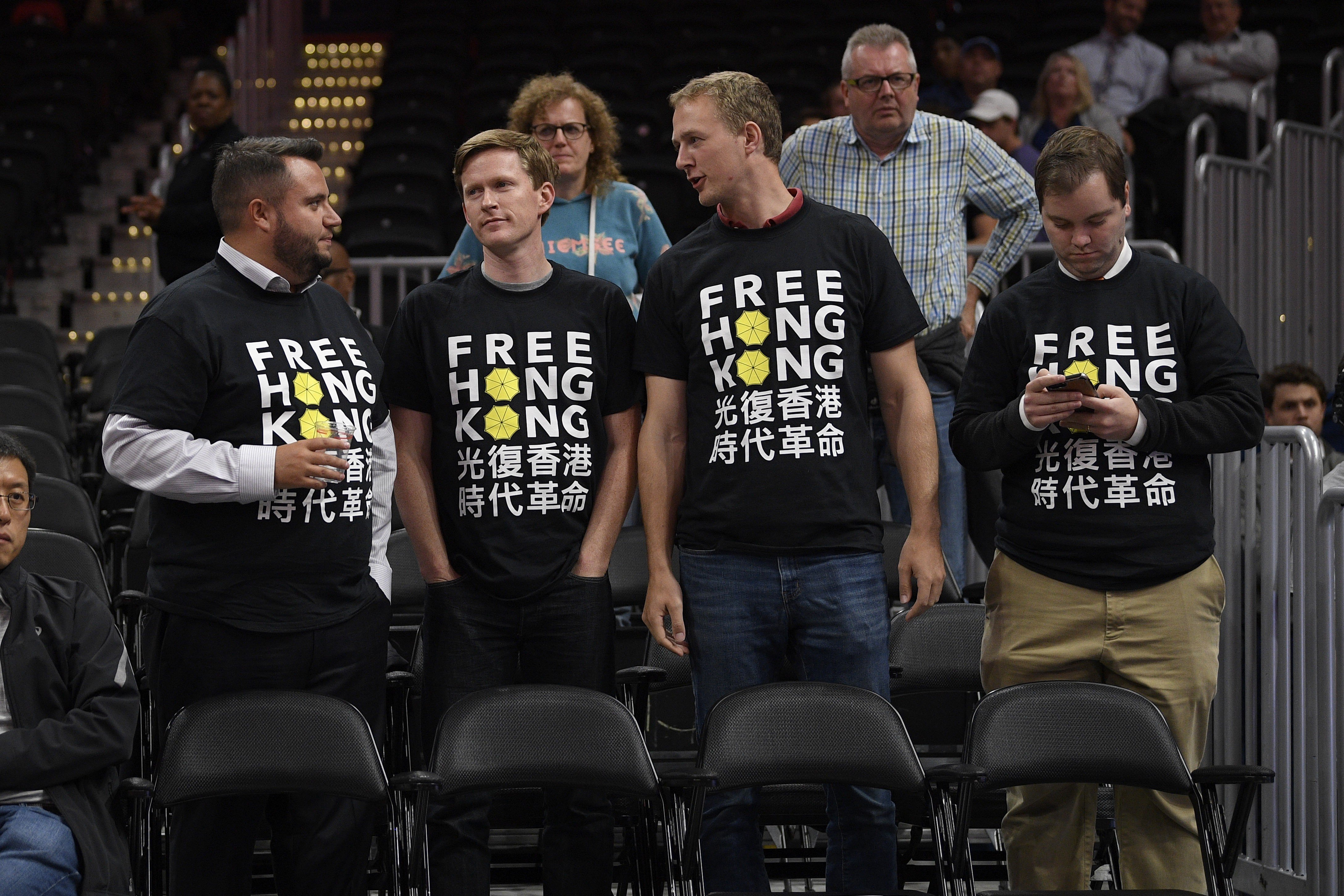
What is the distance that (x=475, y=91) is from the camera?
9906 millimetres

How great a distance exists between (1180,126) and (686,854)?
5.34 meters

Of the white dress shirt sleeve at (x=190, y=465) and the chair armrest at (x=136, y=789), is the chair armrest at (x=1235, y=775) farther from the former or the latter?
the chair armrest at (x=136, y=789)

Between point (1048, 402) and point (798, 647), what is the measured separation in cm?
69

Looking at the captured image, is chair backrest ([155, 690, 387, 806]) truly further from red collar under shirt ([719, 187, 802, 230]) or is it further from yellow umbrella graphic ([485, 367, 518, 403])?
red collar under shirt ([719, 187, 802, 230])

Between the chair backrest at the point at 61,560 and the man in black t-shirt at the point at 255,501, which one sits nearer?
the man in black t-shirt at the point at 255,501

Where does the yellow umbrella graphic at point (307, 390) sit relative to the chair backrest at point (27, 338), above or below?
below

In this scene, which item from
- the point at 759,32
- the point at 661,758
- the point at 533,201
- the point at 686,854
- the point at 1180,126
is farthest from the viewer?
the point at 759,32

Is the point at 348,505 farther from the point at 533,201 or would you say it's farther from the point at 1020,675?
the point at 1020,675

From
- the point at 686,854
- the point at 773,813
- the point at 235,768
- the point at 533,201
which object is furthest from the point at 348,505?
the point at 773,813

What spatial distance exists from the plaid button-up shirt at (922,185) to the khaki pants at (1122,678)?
1117 mm

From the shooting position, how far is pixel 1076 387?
2891 mm

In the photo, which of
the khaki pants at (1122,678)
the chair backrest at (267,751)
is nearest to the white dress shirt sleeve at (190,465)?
the chair backrest at (267,751)

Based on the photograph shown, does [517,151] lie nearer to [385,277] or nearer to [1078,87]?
[385,277]

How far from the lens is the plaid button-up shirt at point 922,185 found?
159 inches
